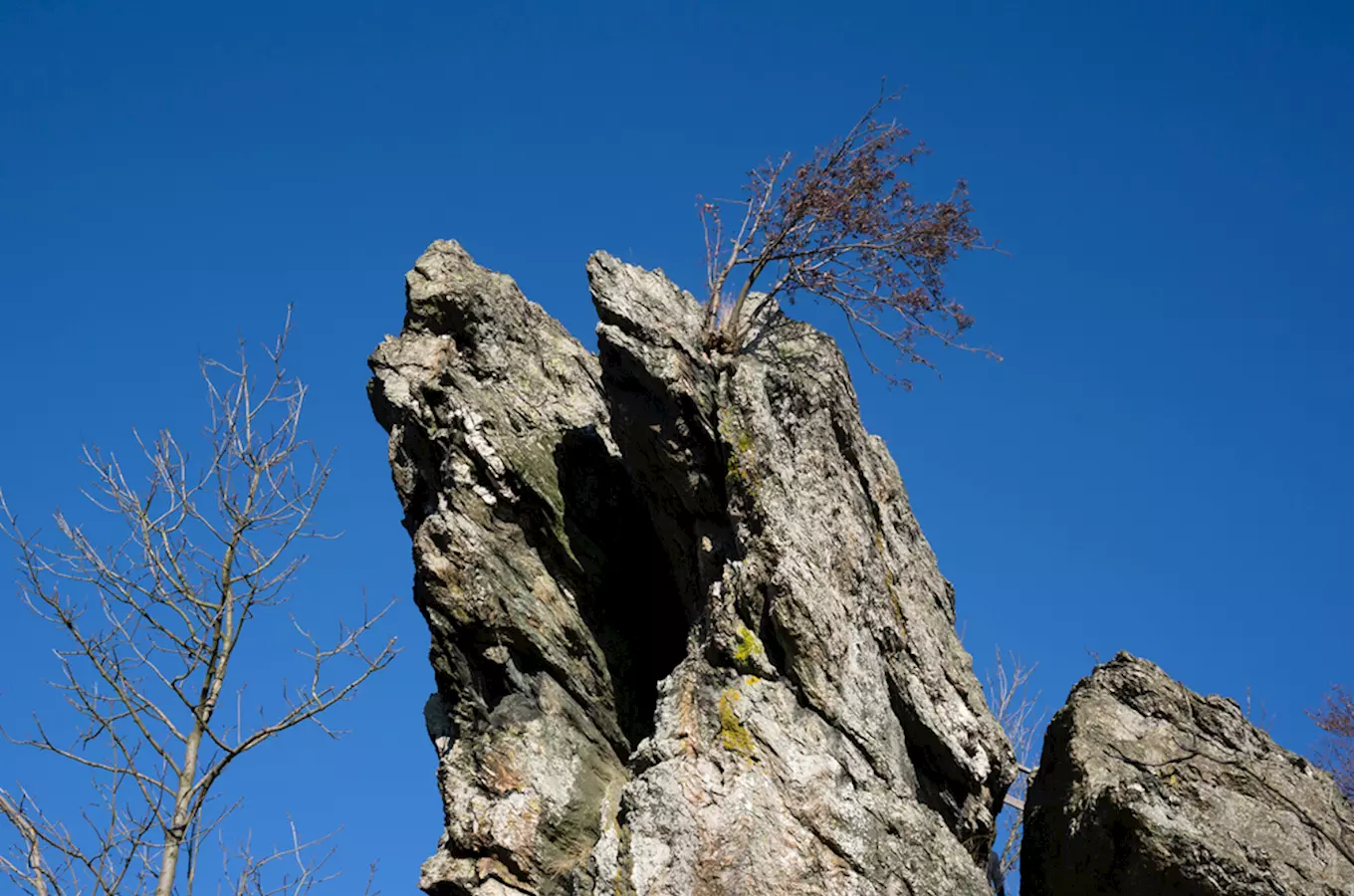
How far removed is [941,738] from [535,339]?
23.3 ft

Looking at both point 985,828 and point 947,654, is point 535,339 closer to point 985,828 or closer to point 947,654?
point 947,654

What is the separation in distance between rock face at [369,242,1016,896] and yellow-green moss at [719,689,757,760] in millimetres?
22

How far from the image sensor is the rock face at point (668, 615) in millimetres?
12125

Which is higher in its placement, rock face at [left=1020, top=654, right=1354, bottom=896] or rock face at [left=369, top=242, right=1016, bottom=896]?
rock face at [left=369, top=242, right=1016, bottom=896]

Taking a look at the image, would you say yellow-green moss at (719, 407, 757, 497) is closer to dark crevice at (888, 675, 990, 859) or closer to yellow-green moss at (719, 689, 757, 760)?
yellow-green moss at (719, 689, 757, 760)

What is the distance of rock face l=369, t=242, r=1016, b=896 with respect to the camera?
1212 centimetres

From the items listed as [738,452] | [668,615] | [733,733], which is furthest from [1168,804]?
[668,615]

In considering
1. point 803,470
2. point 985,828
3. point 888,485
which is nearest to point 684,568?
point 803,470

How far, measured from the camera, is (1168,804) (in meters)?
12.8

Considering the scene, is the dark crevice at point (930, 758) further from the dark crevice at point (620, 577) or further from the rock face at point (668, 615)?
the dark crevice at point (620, 577)

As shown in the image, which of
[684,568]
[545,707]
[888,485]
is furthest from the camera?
[888,485]

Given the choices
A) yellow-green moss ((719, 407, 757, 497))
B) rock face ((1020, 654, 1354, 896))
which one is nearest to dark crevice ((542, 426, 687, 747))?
yellow-green moss ((719, 407, 757, 497))

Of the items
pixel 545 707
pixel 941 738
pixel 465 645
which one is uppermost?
pixel 465 645

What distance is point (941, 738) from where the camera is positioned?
1416cm
